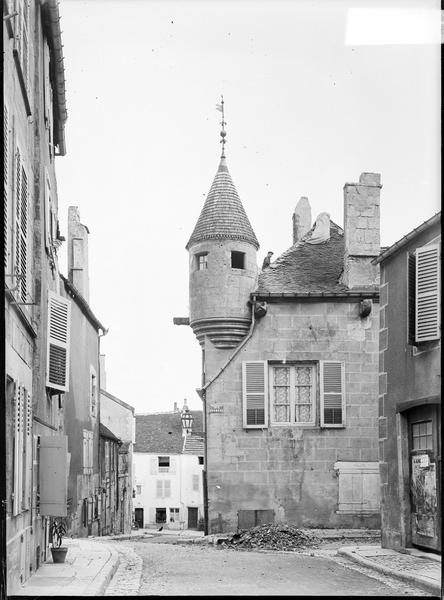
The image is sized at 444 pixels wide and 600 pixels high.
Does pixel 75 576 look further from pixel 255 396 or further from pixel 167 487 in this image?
pixel 167 487

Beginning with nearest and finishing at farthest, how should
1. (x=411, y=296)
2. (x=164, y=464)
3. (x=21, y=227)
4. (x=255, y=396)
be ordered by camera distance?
1. (x=21, y=227)
2. (x=411, y=296)
3. (x=255, y=396)
4. (x=164, y=464)

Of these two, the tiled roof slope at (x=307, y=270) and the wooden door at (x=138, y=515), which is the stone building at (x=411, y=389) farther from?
the wooden door at (x=138, y=515)

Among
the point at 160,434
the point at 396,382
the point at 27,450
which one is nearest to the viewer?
the point at 27,450

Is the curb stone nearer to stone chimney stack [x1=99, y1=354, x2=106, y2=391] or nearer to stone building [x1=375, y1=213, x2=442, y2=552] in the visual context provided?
stone building [x1=375, y1=213, x2=442, y2=552]

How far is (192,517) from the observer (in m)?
61.4

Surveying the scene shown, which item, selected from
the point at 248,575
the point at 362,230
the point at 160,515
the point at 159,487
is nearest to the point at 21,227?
the point at 248,575

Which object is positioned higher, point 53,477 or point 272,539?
point 53,477

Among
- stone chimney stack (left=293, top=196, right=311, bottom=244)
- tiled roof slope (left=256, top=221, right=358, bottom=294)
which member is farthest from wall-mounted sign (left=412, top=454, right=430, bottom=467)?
stone chimney stack (left=293, top=196, right=311, bottom=244)

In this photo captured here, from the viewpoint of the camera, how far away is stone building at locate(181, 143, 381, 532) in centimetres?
2139

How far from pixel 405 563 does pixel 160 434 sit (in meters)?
47.7

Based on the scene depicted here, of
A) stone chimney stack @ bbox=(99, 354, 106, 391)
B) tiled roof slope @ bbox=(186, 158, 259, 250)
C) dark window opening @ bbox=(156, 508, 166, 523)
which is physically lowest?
dark window opening @ bbox=(156, 508, 166, 523)

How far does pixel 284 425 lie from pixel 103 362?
15777mm

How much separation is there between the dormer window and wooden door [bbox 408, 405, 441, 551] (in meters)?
8.48

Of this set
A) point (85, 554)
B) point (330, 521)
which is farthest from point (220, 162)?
point (85, 554)
